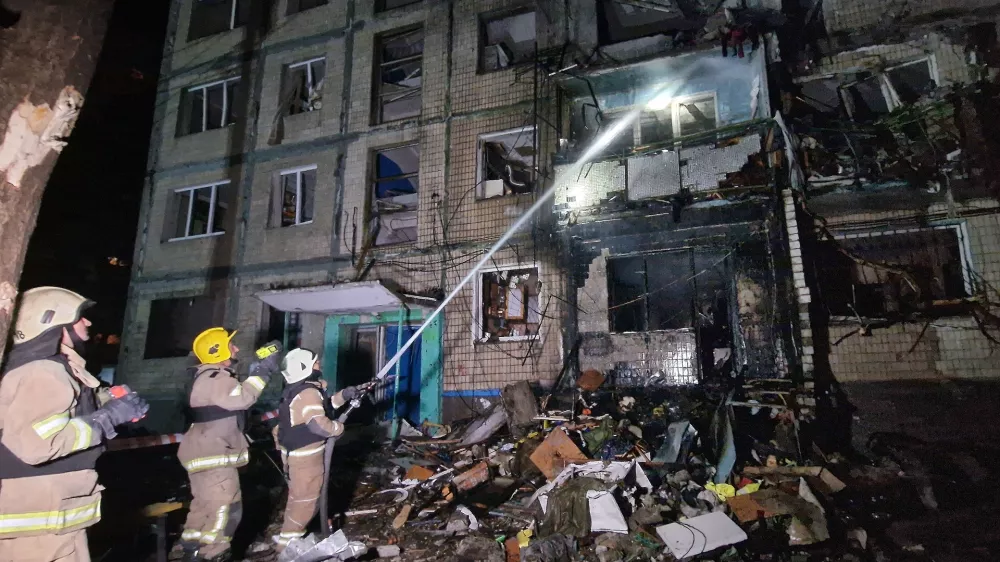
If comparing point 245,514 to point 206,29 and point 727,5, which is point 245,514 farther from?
point 206,29

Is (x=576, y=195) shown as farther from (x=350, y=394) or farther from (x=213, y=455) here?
(x=213, y=455)

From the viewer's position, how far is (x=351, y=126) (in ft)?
40.3

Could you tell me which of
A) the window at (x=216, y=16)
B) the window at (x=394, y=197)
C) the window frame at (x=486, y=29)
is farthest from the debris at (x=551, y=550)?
the window at (x=216, y=16)

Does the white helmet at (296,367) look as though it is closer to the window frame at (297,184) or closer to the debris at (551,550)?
the debris at (551,550)

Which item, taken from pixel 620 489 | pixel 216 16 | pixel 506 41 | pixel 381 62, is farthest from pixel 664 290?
pixel 216 16

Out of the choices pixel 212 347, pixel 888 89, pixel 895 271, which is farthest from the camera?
pixel 888 89

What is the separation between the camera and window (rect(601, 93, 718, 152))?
10062 mm

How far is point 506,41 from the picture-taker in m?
12.1

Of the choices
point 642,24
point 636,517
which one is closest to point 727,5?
point 642,24

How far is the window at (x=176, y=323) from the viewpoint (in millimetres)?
12703

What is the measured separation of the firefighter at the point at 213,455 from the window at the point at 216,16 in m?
14.1

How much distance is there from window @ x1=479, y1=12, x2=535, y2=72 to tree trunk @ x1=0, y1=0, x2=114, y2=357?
1017 cm

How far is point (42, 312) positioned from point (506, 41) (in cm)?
1135

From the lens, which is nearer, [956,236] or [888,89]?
[956,236]
